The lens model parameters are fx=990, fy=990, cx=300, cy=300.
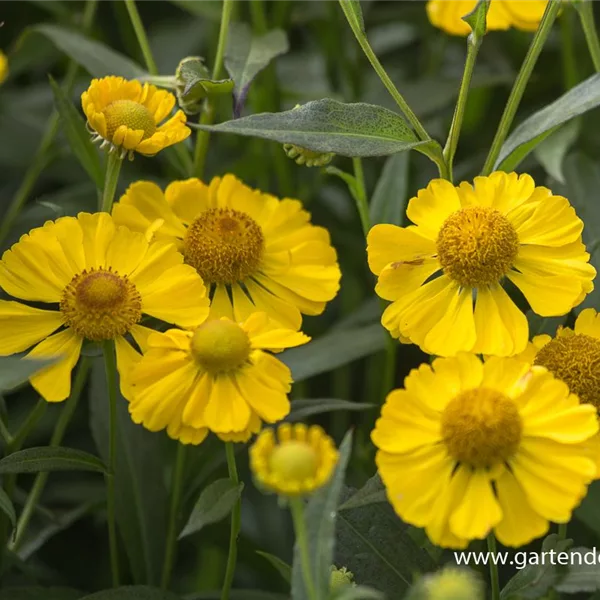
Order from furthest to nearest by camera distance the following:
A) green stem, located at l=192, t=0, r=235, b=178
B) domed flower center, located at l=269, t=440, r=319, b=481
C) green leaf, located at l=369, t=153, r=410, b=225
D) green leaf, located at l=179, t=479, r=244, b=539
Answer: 1. green leaf, located at l=369, t=153, r=410, b=225
2. green stem, located at l=192, t=0, r=235, b=178
3. green leaf, located at l=179, t=479, r=244, b=539
4. domed flower center, located at l=269, t=440, r=319, b=481

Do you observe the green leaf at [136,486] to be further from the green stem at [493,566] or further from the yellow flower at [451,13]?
the yellow flower at [451,13]

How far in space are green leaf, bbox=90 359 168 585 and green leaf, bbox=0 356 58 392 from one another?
32 cm

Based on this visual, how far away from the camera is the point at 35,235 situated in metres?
0.65

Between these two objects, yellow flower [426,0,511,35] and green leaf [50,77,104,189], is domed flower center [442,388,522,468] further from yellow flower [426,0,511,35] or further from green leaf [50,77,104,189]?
yellow flower [426,0,511,35]

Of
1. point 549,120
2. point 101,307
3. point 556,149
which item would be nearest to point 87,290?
point 101,307

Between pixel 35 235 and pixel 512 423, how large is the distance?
331mm

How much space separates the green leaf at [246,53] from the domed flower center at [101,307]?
169 mm

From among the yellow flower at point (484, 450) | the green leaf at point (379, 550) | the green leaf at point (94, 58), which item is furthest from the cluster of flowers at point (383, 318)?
the green leaf at point (94, 58)

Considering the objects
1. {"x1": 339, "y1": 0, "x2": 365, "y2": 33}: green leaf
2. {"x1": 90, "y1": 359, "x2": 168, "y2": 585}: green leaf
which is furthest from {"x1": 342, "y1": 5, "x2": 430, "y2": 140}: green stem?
{"x1": 90, "y1": 359, "x2": 168, "y2": 585}: green leaf

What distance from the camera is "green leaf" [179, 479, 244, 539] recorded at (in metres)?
0.57

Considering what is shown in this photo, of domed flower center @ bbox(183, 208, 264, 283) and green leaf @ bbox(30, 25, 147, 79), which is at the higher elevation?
green leaf @ bbox(30, 25, 147, 79)

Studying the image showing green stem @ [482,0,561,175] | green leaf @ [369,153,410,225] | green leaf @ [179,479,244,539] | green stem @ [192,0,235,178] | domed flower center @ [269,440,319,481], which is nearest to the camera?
domed flower center @ [269,440,319,481]

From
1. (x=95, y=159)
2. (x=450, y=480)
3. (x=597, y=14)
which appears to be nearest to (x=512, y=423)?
(x=450, y=480)

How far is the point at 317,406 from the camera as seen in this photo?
2.35 feet
